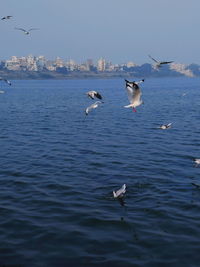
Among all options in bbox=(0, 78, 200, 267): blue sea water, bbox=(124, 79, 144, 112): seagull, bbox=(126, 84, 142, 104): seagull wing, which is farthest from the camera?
bbox=(126, 84, 142, 104): seagull wing

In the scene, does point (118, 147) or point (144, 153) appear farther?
point (118, 147)

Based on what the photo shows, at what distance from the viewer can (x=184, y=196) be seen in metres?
19.3

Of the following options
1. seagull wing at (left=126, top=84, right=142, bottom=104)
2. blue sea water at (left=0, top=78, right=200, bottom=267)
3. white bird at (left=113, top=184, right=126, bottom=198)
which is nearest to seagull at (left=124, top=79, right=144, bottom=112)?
seagull wing at (left=126, top=84, right=142, bottom=104)

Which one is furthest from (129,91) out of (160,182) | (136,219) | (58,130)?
(58,130)

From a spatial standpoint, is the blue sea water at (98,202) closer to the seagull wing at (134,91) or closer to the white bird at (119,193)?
the white bird at (119,193)

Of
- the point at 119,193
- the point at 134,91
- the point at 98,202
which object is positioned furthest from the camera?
the point at 119,193

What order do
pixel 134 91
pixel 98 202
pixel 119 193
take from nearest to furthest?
1. pixel 134 91
2. pixel 98 202
3. pixel 119 193

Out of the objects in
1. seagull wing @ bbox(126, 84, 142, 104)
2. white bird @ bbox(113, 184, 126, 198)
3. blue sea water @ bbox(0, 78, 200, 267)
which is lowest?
blue sea water @ bbox(0, 78, 200, 267)

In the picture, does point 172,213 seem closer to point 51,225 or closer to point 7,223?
point 51,225

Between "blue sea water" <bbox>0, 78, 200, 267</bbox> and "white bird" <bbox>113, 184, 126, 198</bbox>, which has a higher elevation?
"white bird" <bbox>113, 184, 126, 198</bbox>

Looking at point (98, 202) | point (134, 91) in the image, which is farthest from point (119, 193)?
point (134, 91)

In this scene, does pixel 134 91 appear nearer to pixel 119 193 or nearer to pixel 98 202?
pixel 119 193

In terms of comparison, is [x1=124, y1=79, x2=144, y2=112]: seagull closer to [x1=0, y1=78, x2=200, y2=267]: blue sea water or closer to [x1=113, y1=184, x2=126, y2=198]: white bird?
[x1=0, y1=78, x2=200, y2=267]: blue sea water

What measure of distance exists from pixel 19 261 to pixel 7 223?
3451 millimetres
